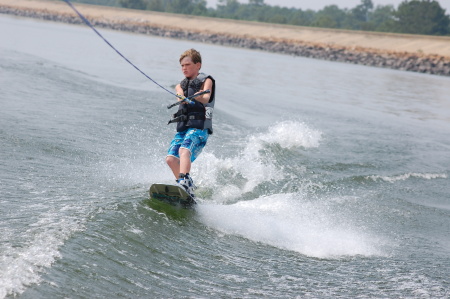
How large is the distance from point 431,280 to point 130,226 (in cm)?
265

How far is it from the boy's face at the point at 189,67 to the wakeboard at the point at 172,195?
47.3 inches

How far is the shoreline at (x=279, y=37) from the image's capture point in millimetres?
54534

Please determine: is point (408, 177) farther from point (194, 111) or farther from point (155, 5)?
point (155, 5)

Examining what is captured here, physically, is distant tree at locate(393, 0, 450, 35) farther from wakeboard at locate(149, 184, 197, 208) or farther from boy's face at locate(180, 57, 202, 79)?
wakeboard at locate(149, 184, 197, 208)

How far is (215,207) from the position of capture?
6.04 metres

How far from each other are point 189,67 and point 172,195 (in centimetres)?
132

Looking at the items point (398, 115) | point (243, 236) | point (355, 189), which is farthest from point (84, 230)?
point (398, 115)

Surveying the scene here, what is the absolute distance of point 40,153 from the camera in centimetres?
734

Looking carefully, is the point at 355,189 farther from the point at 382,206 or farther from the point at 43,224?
the point at 43,224

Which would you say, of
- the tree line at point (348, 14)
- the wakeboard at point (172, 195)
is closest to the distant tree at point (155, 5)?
the tree line at point (348, 14)

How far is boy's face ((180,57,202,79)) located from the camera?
594 centimetres

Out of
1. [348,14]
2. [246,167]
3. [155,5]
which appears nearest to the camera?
[246,167]


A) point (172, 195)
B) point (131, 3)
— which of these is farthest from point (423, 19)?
point (172, 195)

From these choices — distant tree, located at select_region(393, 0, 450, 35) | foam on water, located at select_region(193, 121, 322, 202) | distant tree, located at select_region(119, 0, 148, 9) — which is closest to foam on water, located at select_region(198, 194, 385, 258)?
foam on water, located at select_region(193, 121, 322, 202)
